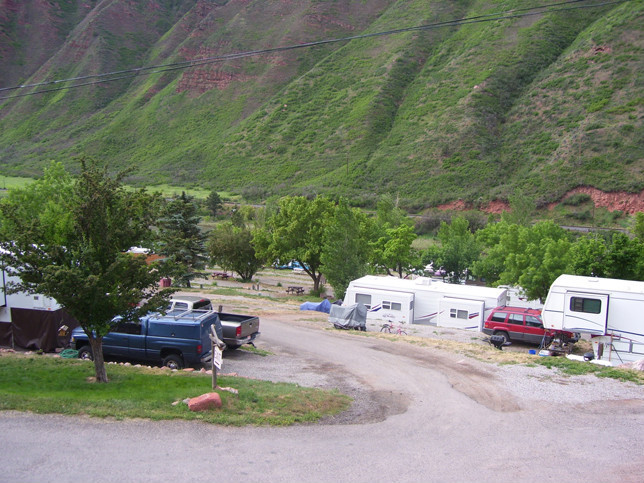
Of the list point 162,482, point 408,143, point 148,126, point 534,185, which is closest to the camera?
point 162,482

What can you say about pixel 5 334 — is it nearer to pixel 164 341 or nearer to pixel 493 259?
pixel 164 341

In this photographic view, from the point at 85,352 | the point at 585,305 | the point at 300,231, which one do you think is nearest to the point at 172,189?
the point at 300,231

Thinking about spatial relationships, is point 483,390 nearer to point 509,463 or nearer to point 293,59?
point 509,463

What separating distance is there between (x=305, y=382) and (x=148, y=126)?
95277mm

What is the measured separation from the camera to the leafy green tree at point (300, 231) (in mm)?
36406

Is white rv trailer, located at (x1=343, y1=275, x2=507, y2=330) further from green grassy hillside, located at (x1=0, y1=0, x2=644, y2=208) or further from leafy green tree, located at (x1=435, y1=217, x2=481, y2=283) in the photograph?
green grassy hillside, located at (x1=0, y1=0, x2=644, y2=208)

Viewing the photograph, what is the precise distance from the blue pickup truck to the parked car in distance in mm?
11793

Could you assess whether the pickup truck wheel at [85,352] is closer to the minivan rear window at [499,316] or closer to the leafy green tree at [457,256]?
the minivan rear window at [499,316]

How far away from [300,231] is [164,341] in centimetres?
2311

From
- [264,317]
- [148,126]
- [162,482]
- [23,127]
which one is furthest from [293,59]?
[162,482]

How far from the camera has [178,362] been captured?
14.2 meters

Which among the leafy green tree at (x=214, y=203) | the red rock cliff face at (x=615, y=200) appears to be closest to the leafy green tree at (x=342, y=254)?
the red rock cliff face at (x=615, y=200)

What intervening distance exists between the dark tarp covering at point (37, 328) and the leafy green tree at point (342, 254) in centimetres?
1674

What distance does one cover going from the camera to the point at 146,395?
10742 millimetres
